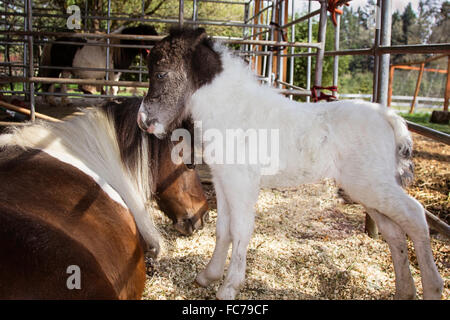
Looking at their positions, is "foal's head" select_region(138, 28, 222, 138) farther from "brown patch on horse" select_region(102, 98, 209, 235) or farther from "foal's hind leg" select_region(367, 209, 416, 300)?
"foal's hind leg" select_region(367, 209, 416, 300)

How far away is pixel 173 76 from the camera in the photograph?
176 centimetres

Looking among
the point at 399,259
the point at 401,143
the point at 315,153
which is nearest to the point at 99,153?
the point at 315,153

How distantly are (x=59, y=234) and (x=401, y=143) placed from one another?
62.1 inches

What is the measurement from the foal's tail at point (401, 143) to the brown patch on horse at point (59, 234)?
53.2 inches

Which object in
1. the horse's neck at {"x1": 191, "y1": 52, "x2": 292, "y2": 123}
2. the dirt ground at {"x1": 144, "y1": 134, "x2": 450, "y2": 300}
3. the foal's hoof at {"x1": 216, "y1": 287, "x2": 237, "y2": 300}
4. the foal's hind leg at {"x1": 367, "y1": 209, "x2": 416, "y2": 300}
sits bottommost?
the dirt ground at {"x1": 144, "y1": 134, "x2": 450, "y2": 300}

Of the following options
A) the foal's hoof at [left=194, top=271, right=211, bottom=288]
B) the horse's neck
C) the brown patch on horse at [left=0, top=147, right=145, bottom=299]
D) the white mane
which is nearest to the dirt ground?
the foal's hoof at [left=194, top=271, right=211, bottom=288]

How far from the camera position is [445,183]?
3.87 metres

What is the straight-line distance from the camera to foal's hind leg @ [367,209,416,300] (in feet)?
6.22

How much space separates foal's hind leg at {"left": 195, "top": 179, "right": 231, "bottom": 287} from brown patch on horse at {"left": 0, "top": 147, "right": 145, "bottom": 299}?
437mm

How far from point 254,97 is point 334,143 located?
46cm

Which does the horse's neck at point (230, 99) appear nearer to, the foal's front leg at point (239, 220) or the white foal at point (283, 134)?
the white foal at point (283, 134)

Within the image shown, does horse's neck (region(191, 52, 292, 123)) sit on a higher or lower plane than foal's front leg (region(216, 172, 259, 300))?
higher
